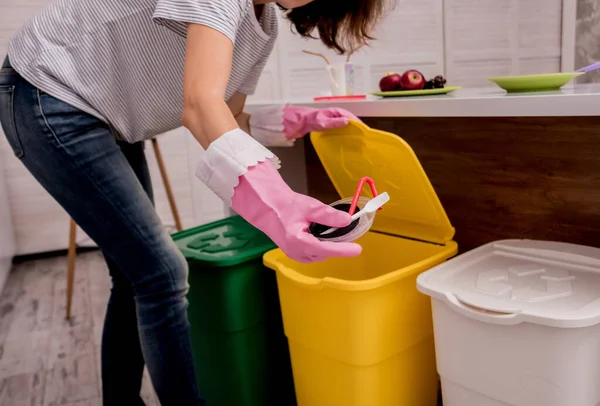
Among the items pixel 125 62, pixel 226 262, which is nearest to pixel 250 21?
pixel 125 62

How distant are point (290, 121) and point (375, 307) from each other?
465mm

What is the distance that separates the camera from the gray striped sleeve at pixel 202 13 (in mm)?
724

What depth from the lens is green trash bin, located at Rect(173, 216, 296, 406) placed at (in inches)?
49.8

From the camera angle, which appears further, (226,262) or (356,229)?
(226,262)

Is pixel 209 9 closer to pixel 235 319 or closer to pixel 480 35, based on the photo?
pixel 235 319

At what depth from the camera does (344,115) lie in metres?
1.22

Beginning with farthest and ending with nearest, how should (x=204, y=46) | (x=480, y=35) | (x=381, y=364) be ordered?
1. (x=480, y=35)
2. (x=381, y=364)
3. (x=204, y=46)

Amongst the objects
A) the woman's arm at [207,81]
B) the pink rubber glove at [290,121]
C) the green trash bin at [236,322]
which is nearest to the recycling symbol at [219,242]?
the green trash bin at [236,322]

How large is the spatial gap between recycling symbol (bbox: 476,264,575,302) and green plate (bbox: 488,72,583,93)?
35cm

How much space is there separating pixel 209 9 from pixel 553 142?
76cm

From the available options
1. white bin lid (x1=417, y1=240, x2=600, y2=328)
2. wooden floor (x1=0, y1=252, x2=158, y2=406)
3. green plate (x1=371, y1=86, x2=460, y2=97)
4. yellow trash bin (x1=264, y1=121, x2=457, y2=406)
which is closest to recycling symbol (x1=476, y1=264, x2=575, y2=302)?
white bin lid (x1=417, y1=240, x2=600, y2=328)

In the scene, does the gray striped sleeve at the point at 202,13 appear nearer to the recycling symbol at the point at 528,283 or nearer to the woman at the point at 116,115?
Answer: the woman at the point at 116,115

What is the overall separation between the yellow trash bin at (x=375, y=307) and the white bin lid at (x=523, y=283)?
0.08 metres

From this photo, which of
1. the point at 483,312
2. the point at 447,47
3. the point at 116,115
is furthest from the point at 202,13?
the point at 447,47
